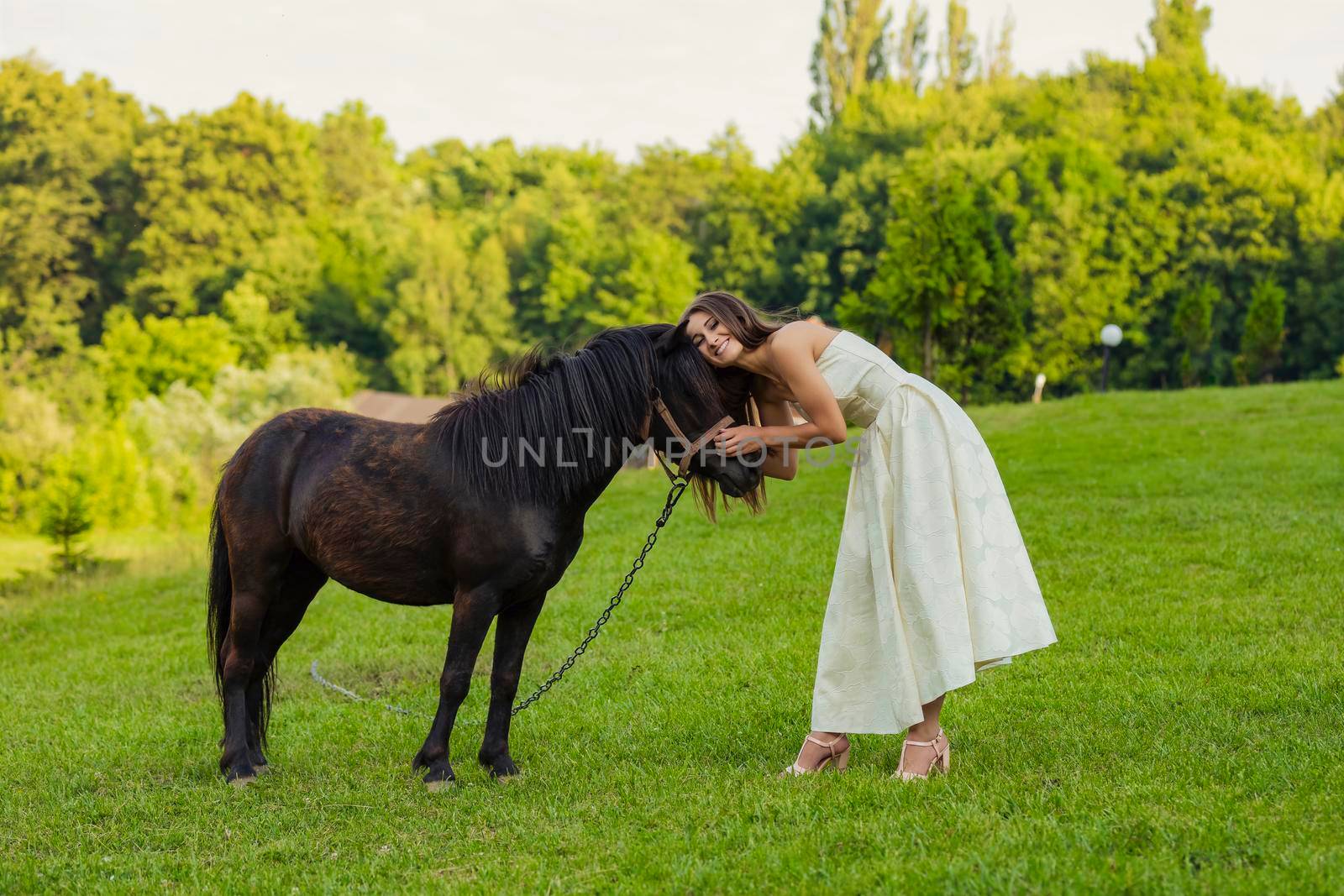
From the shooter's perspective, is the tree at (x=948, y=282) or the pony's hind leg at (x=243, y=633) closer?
the pony's hind leg at (x=243, y=633)

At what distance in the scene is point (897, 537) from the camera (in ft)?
15.9

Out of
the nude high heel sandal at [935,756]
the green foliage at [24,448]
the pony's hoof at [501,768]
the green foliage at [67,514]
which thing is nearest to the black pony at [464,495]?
the pony's hoof at [501,768]

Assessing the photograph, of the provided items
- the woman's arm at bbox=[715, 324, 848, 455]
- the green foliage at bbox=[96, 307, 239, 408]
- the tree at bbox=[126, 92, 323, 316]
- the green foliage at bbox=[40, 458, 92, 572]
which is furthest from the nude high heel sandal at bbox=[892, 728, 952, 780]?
the tree at bbox=[126, 92, 323, 316]

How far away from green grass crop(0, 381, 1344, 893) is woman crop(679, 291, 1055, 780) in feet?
1.30

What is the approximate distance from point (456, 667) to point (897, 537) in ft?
6.91

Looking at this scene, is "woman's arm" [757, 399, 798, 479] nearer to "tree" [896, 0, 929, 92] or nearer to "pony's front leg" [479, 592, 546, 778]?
"pony's front leg" [479, 592, 546, 778]

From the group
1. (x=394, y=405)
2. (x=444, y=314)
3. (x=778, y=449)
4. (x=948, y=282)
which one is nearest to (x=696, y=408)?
(x=778, y=449)

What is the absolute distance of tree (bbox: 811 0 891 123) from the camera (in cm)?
6500

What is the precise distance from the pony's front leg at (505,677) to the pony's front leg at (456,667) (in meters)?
0.18

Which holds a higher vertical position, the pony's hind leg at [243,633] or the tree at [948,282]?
the tree at [948,282]

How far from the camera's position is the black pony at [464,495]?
5.06 metres

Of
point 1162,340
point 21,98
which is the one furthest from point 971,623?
point 21,98

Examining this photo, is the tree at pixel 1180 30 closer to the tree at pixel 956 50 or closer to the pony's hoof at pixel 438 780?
the tree at pixel 956 50

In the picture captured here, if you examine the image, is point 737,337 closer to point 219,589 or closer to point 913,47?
point 219,589
